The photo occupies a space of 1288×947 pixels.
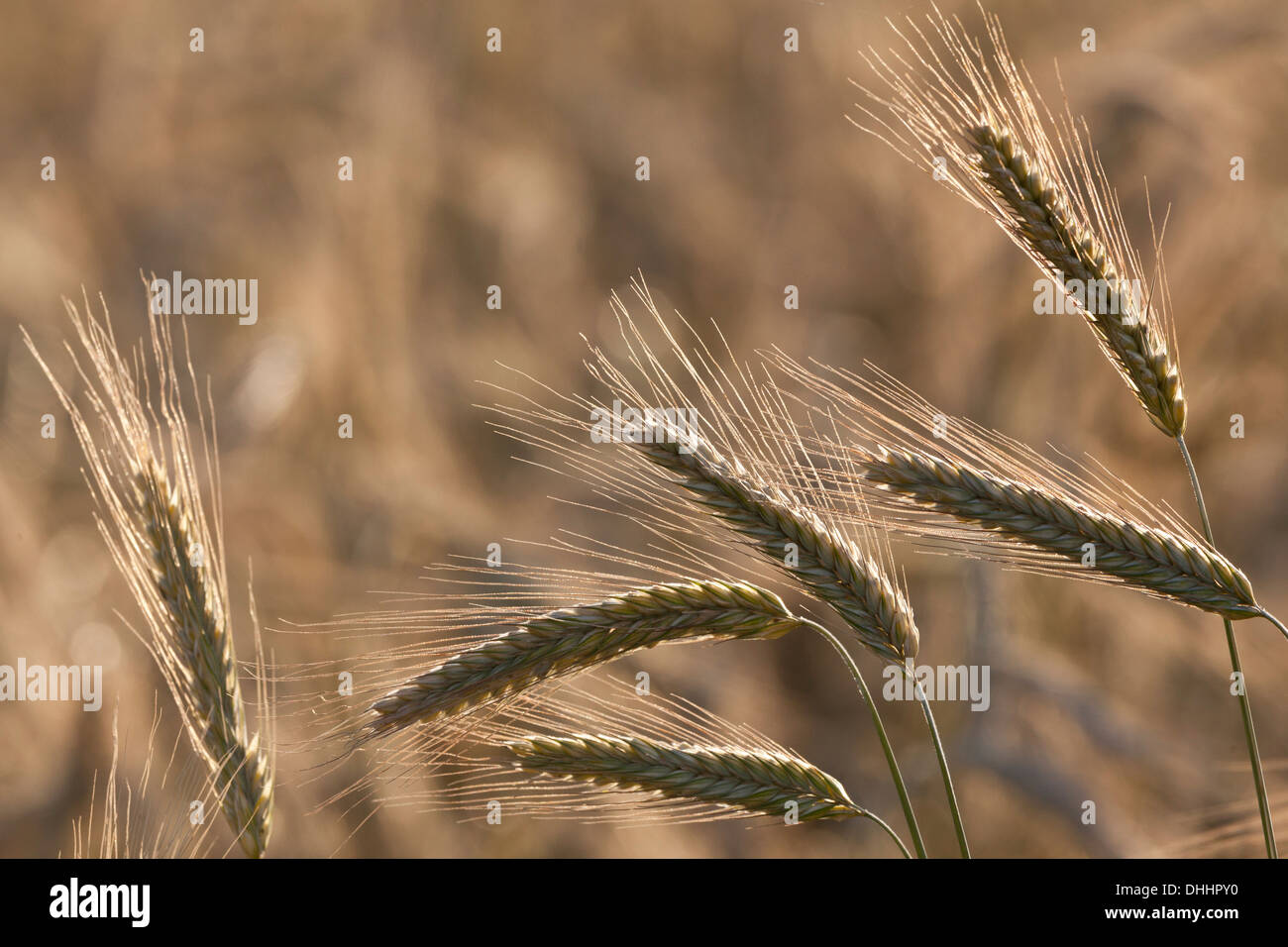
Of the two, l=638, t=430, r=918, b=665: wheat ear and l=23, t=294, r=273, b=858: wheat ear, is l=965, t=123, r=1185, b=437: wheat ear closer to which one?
l=638, t=430, r=918, b=665: wheat ear

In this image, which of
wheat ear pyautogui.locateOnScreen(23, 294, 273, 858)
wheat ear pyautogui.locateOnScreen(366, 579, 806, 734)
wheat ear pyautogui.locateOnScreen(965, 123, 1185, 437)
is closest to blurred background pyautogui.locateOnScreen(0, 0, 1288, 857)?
wheat ear pyautogui.locateOnScreen(23, 294, 273, 858)

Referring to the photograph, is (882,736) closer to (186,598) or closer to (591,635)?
(591,635)

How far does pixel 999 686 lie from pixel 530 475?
1.55 m

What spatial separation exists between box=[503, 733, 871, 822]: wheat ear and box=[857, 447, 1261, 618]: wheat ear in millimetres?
284

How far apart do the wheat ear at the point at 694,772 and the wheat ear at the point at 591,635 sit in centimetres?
7

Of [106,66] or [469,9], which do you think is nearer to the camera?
[106,66]

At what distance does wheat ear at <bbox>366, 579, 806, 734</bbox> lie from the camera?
0.83m

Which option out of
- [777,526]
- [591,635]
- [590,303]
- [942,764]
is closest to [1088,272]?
[777,526]

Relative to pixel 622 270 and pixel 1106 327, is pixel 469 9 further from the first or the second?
pixel 1106 327

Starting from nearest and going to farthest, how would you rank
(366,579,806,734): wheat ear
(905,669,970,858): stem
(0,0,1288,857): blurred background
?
(905,669,970,858): stem < (366,579,806,734): wheat ear < (0,0,1288,857): blurred background

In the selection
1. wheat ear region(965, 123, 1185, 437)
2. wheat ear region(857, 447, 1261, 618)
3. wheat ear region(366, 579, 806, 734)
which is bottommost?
wheat ear region(366, 579, 806, 734)

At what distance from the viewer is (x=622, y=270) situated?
3182 mm

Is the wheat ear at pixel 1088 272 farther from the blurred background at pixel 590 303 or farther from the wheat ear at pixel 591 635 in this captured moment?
the blurred background at pixel 590 303
